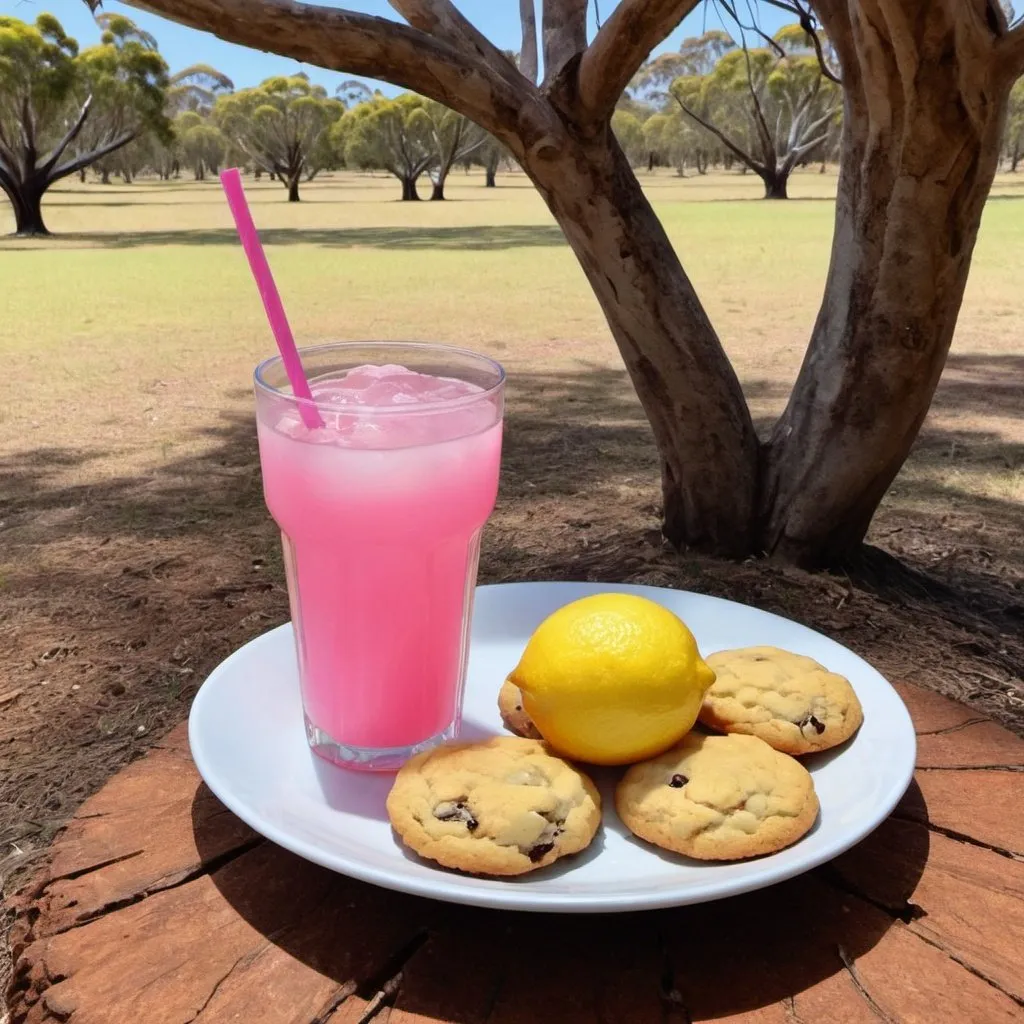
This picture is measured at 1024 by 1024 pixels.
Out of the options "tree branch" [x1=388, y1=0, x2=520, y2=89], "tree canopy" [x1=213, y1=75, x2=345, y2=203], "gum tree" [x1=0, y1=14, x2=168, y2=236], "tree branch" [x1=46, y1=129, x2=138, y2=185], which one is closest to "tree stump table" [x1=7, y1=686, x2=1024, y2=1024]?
"tree branch" [x1=388, y1=0, x2=520, y2=89]

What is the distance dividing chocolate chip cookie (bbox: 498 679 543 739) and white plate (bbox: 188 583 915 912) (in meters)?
0.07

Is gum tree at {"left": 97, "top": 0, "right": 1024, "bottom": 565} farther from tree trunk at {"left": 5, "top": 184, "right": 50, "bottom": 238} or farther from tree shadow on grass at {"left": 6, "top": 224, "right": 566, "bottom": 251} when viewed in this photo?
tree trunk at {"left": 5, "top": 184, "right": 50, "bottom": 238}

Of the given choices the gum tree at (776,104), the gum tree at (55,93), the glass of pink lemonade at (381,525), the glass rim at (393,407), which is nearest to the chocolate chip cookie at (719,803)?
the glass of pink lemonade at (381,525)

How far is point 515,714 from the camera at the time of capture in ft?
4.63

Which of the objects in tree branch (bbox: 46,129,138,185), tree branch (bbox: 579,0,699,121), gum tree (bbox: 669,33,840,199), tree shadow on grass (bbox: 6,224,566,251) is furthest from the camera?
gum tree (bbox: 669,33,840,199)

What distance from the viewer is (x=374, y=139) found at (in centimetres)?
4072

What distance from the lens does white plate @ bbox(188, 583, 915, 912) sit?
1.02 meters

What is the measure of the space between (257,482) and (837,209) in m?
2.80

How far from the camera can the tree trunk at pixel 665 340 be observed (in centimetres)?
234

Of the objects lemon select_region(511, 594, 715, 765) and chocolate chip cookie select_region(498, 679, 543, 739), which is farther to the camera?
chocolate chip cookie select_region(498, 679, 543, 739)

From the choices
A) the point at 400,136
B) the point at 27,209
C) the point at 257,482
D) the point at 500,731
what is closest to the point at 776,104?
the point at 400,136

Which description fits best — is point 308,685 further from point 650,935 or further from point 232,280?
point 232,280

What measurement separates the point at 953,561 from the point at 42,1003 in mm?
3004

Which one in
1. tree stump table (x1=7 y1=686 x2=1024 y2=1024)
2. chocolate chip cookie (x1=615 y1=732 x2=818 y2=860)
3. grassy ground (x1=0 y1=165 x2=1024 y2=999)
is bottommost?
grassy ground (x1=0 y1=165 x2=1024 y2=999)
